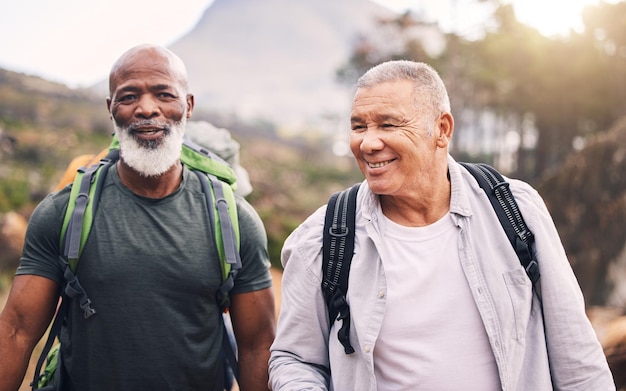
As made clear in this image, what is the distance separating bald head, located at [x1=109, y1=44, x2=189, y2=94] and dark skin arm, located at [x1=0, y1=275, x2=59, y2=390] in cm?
94

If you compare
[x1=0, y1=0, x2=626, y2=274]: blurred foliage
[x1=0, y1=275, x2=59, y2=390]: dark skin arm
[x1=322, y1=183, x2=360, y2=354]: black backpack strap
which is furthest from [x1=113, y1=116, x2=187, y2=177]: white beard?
[x1=0, y1=0, x2=626, y2=274]: blurred foliage

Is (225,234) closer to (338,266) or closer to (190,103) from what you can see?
(338,266)

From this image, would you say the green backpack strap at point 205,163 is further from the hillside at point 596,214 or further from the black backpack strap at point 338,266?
the hillside at point 596,214

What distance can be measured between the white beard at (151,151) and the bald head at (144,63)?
22 cm

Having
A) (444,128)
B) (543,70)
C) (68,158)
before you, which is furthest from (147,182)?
(543,70)

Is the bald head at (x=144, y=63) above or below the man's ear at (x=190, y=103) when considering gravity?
above

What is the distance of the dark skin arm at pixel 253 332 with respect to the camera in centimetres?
267

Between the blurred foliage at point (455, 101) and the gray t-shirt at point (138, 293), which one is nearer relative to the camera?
the gray t-shirt at point (138, 293)

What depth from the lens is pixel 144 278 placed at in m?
2.48

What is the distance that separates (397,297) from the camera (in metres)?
2.07

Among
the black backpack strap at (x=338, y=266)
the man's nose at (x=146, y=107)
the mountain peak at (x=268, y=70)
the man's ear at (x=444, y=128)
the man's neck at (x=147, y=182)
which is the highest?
the mountain peak at (x=268, y=70)

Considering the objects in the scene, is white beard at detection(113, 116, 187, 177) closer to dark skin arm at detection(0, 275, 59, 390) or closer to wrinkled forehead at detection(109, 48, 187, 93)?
wrinkled forehead at detection(109, 48, 187, 93)

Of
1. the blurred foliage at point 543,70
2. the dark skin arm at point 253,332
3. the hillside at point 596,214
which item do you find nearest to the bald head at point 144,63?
the dark skin arm at point 253,332

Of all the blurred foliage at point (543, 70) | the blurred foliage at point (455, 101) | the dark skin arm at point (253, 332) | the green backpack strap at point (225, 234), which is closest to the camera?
the green backpack strap at point (225, 234)
